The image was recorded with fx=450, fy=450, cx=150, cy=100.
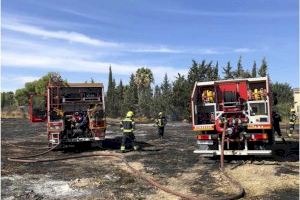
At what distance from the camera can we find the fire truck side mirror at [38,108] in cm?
1784

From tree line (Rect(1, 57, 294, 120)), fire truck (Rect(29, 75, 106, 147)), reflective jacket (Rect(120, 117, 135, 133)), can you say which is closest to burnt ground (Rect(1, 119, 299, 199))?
reflective jacket (Rect(120, 117, 135, 133))

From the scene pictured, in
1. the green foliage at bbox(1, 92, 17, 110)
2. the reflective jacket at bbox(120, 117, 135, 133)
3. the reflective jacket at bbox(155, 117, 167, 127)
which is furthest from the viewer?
the green foliage at bbox(1, 92, 17, 110)

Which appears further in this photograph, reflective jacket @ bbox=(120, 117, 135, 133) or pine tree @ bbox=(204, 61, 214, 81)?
pine tree @ bbox=(204, 61, 214, 81)

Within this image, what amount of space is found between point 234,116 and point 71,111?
7.17 meters

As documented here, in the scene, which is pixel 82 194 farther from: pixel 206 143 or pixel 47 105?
pixel 47 105

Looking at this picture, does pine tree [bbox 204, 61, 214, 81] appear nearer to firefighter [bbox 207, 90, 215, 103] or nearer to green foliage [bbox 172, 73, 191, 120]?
green foliage [bbox 172, 73, 191, 120]

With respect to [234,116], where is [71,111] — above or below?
above

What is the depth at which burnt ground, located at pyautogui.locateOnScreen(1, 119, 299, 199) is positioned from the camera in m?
9.39

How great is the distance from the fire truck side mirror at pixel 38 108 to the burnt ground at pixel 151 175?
1.98 m

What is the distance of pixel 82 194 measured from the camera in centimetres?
938

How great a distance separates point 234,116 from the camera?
1398 cm

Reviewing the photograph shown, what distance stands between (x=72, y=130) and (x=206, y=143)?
235 inches

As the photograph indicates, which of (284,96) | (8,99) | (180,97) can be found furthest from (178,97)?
(8,99)

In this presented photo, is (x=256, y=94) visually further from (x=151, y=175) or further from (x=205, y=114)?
(x=151, y=175)
